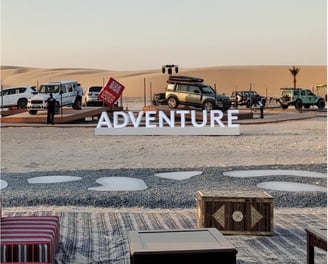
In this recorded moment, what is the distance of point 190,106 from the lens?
98.9 feet

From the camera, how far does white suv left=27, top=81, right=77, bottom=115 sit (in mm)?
30141

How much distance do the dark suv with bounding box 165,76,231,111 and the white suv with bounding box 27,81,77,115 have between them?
5.20 metres

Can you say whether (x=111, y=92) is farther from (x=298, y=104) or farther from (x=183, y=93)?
(x=298, y=104)

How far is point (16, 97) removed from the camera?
34.6 metres

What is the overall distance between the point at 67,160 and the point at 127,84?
79070mm

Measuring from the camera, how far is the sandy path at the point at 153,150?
1322 centimetres

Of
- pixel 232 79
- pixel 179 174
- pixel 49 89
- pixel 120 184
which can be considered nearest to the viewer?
pixel 120 184

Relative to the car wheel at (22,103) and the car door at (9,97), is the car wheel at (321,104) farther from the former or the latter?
the car door at (9,97)

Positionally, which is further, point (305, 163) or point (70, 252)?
point (305, 163)

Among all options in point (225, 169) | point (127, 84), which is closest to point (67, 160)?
point (225, 169)

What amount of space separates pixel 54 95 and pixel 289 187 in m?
22.8

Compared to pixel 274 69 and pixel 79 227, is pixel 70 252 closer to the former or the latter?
pixel 79 227

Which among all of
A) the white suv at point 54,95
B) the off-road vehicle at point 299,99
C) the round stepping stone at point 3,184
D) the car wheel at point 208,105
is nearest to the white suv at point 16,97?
the white suv at point 54,95

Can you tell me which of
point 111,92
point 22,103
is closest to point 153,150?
point 111,92
